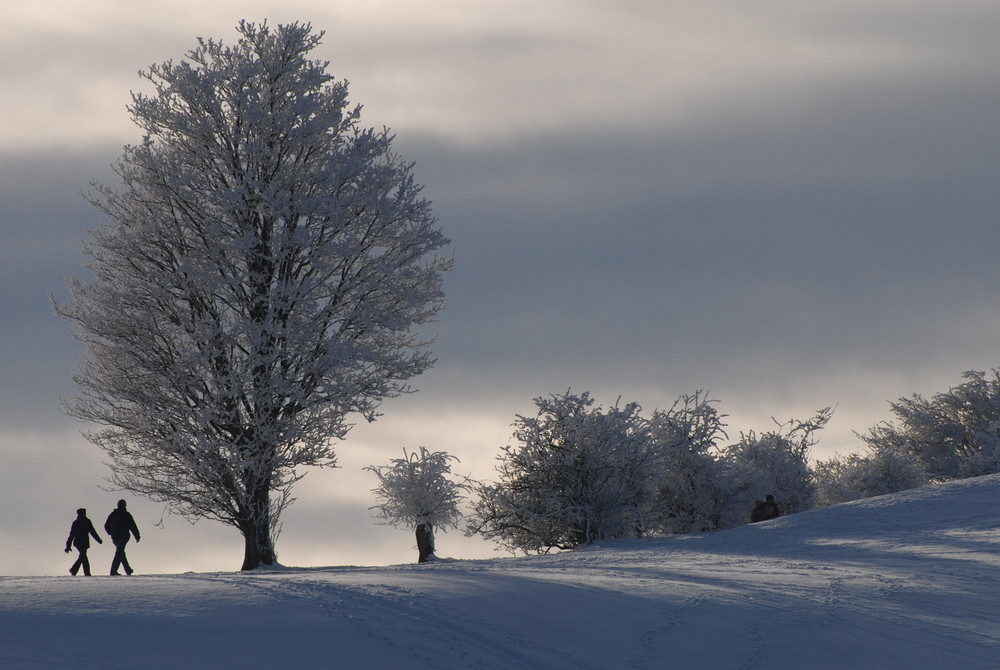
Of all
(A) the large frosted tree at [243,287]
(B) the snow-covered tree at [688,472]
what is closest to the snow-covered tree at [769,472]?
(B) the snow-covered tree at [688,472]

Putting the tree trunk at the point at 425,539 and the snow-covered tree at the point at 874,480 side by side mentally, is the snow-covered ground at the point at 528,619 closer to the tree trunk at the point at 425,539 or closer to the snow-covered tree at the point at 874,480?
the tree trunk at the point at 425,539

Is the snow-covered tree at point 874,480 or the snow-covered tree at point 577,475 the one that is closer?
the snow-covered tree at point 577,475

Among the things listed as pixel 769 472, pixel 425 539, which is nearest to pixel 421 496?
pixel 425 539

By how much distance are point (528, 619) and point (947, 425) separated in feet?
117

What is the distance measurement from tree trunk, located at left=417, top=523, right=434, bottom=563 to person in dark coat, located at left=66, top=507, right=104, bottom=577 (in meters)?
8.68

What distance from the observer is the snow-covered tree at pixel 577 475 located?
3036cm

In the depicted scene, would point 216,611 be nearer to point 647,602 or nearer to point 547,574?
point 647,602

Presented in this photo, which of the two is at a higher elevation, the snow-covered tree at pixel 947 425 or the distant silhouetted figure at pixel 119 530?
the snow-covered tree at pixel 947 425

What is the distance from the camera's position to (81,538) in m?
22.6

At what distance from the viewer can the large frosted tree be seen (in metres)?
25.0

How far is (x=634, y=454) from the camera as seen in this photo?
99.8 feet

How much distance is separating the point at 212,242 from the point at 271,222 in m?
1.52

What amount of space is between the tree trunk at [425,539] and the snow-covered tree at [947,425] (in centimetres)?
2284

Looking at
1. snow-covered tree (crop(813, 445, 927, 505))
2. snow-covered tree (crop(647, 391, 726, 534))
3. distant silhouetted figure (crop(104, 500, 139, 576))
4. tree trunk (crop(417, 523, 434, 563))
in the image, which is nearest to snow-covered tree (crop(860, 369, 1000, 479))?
snow-covered tree (crop(813, 445, 927, 505))
